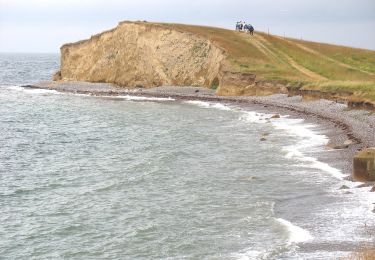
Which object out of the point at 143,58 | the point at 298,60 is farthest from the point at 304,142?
the point at 143,58

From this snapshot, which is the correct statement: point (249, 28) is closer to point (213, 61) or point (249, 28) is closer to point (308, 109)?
point (213, 61)

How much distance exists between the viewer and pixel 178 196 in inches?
1145

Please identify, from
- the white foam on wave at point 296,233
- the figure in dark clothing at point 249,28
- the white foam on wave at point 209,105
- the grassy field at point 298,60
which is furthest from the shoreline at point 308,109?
the figure in dark clothing at point 249,28

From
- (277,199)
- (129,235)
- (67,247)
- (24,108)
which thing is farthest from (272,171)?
(24,108)

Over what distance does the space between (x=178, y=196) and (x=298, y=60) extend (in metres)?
60.7

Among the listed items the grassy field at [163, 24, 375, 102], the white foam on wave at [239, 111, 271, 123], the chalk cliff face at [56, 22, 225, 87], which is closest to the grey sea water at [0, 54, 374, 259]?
the white foam on wave at [239, 111, 271, 123]

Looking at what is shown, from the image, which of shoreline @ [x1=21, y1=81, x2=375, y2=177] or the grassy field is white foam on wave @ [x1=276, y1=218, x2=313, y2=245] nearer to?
shoreline @ [x1=21, y1=81, x2=375, y2=177]

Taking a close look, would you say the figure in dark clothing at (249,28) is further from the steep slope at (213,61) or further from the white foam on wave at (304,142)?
the white foam on wave at (304,142)

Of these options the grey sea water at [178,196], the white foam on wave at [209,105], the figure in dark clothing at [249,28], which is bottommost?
the grey sea water at [178,196]

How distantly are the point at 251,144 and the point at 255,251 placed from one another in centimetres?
2362

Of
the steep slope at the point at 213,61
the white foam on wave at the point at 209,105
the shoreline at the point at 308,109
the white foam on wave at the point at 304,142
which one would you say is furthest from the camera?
the steep slope at the point at 213,61

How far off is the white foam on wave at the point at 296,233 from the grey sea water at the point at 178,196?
7 cm

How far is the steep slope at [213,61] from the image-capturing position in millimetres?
75938

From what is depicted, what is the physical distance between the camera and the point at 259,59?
8406cm
